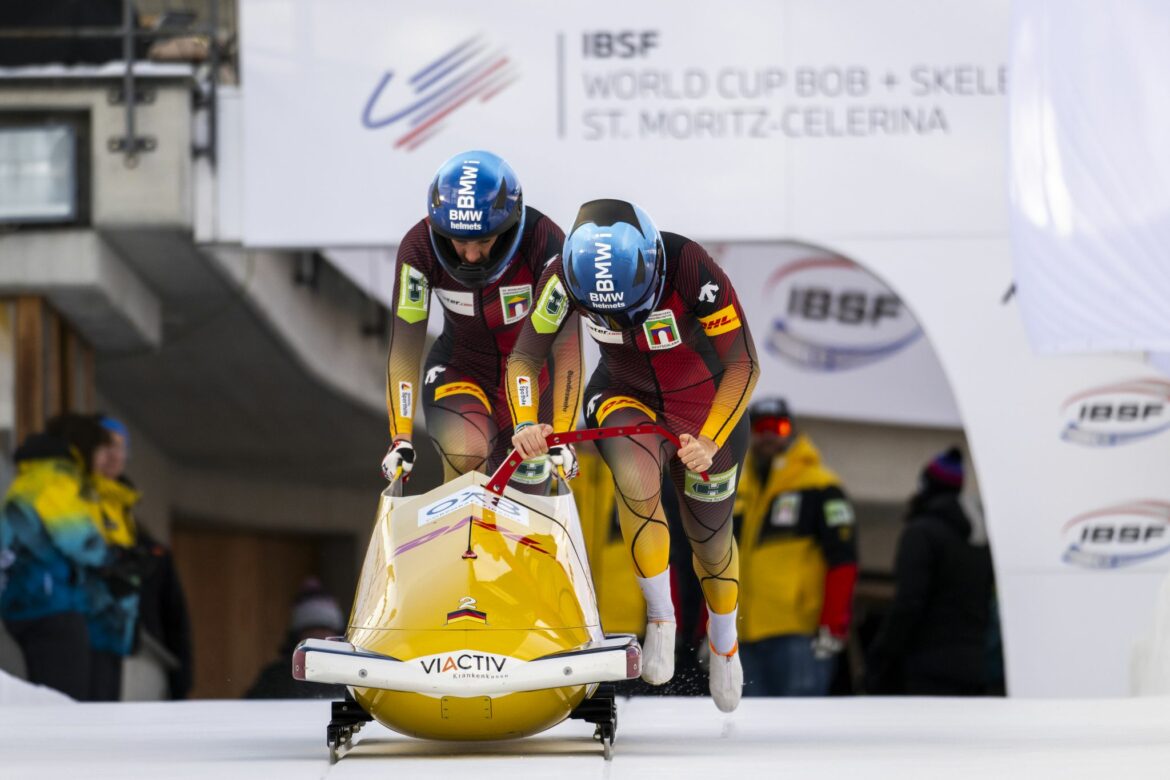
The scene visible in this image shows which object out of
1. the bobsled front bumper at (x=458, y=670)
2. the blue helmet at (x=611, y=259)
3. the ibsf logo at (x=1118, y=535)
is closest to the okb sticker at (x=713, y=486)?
the blue helmet at (x=611, y=259)

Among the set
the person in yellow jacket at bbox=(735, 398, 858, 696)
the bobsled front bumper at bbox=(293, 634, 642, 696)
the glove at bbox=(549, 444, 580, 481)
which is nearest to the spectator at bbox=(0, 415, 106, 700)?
the person in yellow jacket at bbox=(735, 398, 858, 696)

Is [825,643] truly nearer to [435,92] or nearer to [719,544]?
[719,544]

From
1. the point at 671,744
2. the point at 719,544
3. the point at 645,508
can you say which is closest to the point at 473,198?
the point at 645,508

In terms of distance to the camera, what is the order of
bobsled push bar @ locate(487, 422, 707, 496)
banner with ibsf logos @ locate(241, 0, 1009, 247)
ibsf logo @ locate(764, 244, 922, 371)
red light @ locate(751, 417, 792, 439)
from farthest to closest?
1. ibsf logo @ locate(764, 244, 922, 371)
2. banner with ibsf logos @ locate(241, 0, 1009, 247)
3. red light @ locate(751, 417, 792, 439)
4. bobsled push bar @ locate(487, 422, 707, 496)

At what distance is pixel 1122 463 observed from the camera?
27.3ft

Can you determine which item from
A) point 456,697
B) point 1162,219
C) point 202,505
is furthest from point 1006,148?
point 202,505

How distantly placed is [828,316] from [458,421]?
725 cm

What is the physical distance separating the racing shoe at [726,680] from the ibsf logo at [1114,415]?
139 inches

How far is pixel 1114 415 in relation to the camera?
27.3ft

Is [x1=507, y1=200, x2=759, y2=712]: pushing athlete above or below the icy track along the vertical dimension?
above

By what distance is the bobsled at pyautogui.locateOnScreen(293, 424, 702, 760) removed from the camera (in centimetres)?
418

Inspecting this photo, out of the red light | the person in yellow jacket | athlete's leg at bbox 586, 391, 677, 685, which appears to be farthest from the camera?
the red light

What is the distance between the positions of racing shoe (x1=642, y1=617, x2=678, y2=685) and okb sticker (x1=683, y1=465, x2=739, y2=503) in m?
0.36

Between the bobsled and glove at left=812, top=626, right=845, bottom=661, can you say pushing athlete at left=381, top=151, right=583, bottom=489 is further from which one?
glove at left=812, top=626, right=845, bottom=661
